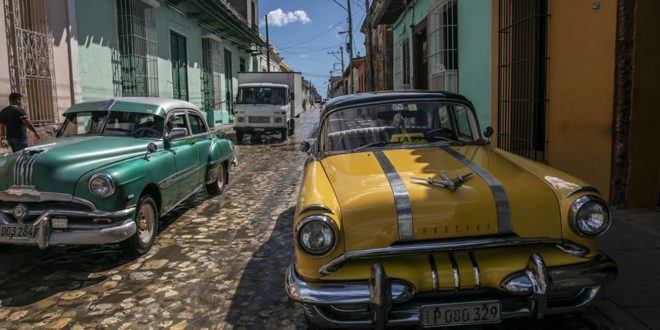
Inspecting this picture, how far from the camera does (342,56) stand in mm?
72312

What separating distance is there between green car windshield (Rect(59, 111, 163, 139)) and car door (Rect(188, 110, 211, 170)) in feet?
2.91

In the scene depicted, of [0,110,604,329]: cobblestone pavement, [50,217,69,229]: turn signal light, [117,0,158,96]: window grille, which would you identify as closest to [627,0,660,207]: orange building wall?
[0,110,604,329]: cobblestone pavement

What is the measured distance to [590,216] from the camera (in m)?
2.93

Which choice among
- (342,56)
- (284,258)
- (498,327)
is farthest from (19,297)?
(342,56)

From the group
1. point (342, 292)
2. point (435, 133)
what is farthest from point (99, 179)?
point (435, 133)

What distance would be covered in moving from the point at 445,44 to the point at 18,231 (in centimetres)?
1008

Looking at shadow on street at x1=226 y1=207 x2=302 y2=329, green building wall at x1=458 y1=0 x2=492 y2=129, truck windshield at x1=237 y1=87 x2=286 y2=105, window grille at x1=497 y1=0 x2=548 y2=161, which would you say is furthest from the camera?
truck windshield at x1=237 y1=87 x2=286 y2=105

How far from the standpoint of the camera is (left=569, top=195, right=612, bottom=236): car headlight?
288 centimetres

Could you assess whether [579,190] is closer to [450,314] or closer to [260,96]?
[450,314]

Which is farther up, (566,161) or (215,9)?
(215,9)

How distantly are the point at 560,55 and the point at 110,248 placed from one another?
587cm

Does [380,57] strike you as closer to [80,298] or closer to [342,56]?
[80,298]

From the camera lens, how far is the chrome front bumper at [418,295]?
264 cm

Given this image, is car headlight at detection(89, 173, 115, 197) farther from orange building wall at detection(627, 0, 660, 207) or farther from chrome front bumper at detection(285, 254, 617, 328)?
orange building wall at detection(627, 0, 660, 207)
